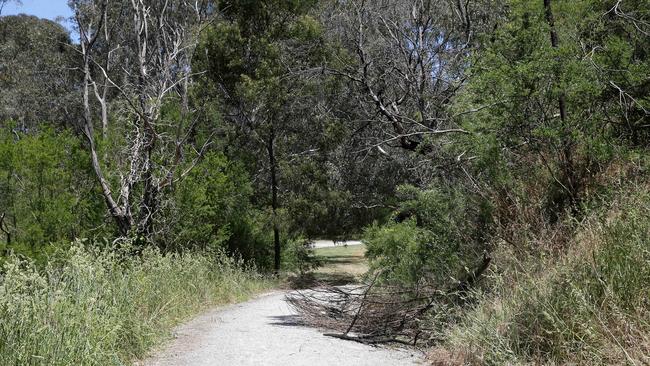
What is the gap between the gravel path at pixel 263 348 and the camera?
25.0 feet

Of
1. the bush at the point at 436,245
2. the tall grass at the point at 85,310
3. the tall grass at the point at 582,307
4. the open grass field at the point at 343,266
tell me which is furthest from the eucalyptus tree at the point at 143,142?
the tall grass at the point at 582,307

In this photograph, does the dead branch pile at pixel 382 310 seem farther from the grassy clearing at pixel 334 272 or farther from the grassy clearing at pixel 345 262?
the grassy clearing at pixel 345 262

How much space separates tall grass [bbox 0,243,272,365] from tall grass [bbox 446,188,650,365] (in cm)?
395

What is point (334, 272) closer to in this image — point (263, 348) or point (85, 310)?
point (263, 348)

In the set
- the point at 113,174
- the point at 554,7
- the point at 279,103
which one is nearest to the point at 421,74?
the point at 279,103

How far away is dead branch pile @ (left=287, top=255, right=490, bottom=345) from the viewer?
878 centimetres

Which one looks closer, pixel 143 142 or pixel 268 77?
pixel 143 142

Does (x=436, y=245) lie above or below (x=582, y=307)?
above

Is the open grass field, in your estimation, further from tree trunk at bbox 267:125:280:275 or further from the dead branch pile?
the dead branch pile

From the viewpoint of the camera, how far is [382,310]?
9414mm

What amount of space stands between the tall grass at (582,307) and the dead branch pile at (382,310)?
1.33m

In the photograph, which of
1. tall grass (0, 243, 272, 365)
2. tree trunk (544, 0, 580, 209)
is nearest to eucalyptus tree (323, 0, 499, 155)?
tree trunk (544, 0, 580, 209)

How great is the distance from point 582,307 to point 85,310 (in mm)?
5169

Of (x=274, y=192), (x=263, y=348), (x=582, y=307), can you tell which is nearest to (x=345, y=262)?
(x=274, y=192)
